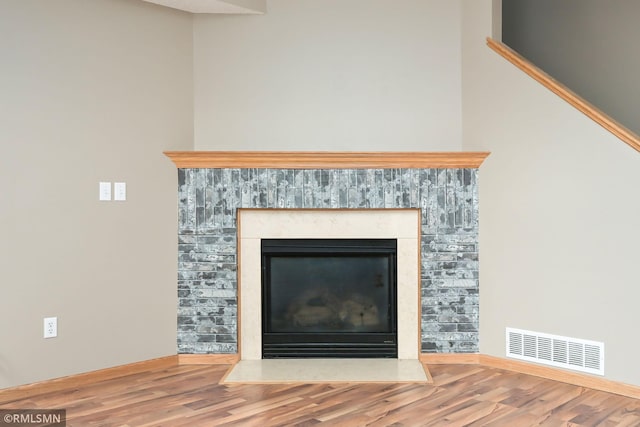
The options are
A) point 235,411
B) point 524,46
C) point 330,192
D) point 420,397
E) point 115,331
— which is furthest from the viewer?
point 524,46

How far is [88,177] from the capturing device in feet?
12.3

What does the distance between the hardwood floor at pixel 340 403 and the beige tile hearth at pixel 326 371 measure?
101 millimetres

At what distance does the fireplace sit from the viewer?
4281mm

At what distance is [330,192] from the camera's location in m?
4.18

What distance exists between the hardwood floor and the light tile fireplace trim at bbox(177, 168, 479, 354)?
395 millimetres

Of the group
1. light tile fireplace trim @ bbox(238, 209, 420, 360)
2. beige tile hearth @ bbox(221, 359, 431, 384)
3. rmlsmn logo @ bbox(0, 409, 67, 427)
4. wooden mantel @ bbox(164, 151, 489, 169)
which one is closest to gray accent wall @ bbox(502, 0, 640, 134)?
wooden mantel @ bbox(164, 151, 489, 169)

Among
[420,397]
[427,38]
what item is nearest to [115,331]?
[420,397]

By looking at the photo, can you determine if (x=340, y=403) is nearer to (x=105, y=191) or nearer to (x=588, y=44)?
(x=105, y=191)

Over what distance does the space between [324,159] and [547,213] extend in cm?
145

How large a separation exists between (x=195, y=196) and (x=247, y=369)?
3.94 ft

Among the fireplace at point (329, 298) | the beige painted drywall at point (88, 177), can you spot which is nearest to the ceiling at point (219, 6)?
the beige painted drywall at point (88, 177)

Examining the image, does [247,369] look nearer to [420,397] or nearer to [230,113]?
[420,397]

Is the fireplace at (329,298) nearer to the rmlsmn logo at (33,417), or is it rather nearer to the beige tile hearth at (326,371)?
the beige tile hearth at (326,371)

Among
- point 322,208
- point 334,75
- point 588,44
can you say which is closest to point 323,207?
point 322,208
